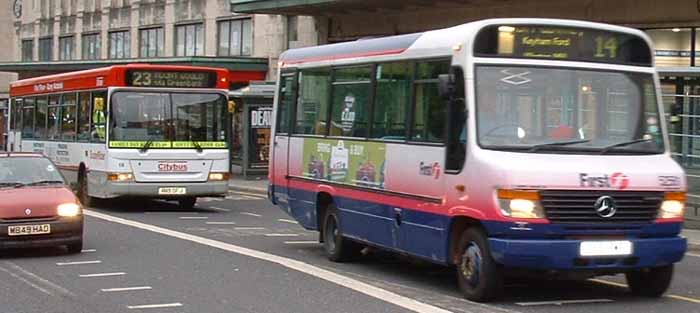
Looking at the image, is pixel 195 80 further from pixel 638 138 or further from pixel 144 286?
pixel 638 138

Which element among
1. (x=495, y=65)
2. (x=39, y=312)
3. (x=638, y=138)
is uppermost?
(x=495, y=65)

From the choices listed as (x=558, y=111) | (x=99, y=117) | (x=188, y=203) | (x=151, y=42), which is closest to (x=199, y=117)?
(x=99, y=117)

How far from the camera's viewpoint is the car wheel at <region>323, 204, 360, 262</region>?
530 inches

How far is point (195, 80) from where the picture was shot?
21.3m

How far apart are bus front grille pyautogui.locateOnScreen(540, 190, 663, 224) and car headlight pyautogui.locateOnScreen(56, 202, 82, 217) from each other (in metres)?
6.72

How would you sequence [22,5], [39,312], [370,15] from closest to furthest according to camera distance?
[39,312]
[370,15]
[22,5]

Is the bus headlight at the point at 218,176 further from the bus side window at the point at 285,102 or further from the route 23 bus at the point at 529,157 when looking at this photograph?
the route 23 bus at the point at 529,157

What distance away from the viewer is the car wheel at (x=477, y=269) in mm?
9898

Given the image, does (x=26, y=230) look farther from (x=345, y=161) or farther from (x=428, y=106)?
(x=428, y=106)

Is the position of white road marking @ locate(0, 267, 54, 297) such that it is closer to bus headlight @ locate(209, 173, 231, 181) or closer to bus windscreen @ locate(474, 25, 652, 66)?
bus windscreen @ locate(474, 25, 652, 66)

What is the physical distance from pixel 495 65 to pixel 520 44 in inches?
13.0

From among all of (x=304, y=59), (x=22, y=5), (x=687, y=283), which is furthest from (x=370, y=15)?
(x=22, y=5)

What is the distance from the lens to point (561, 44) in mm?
10469

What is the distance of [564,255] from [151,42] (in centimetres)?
4143
